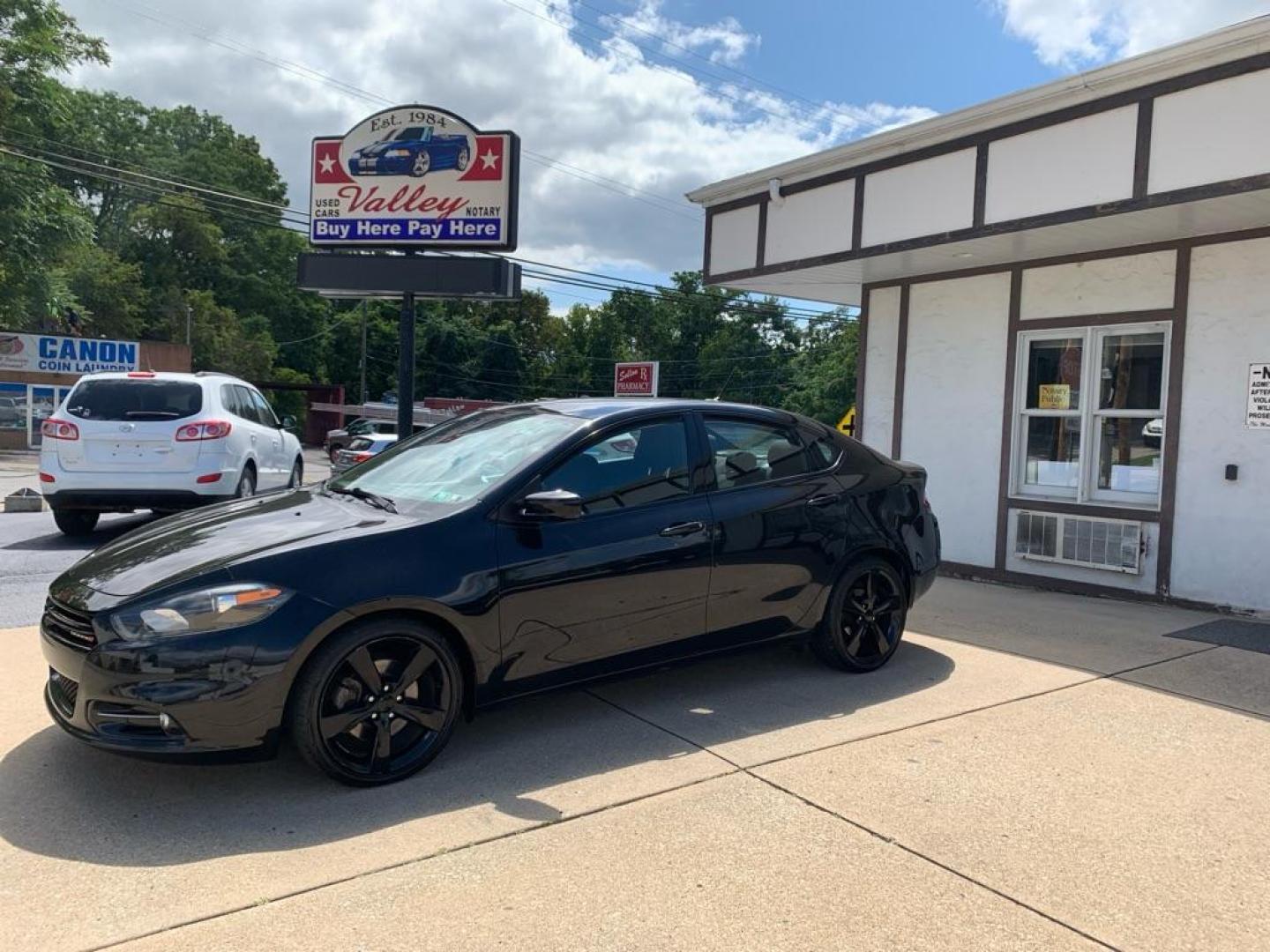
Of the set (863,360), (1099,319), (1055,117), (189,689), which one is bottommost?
(189,689)

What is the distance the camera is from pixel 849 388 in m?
51.5

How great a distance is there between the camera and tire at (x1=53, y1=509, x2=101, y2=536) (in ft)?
31.0

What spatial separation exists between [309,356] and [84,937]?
67.5m

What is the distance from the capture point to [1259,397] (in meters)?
7.29

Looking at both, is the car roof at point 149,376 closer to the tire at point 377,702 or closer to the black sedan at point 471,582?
the black sedan at point 471,582

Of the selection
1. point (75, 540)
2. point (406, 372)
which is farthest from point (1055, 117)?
point (75, 540)

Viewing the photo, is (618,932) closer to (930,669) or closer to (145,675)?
(145,675)

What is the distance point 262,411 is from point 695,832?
9.04 m

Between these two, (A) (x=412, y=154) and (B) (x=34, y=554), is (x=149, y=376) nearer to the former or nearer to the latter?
(B) (x=34, y=554)

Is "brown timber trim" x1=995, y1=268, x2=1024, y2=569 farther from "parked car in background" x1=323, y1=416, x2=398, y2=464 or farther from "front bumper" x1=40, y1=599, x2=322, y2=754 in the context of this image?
"parked car in background" x1=323, y1=416, x2=398, y2=464

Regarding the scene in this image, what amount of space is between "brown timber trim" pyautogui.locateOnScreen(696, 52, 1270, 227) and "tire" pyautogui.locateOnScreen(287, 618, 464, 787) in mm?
6301

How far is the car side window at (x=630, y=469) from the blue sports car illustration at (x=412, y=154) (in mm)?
9206

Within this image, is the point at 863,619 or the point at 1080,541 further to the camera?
the point at 1080,541

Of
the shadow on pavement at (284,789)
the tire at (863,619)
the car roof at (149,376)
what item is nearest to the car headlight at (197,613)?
the shadow on pavement at (284,789)
